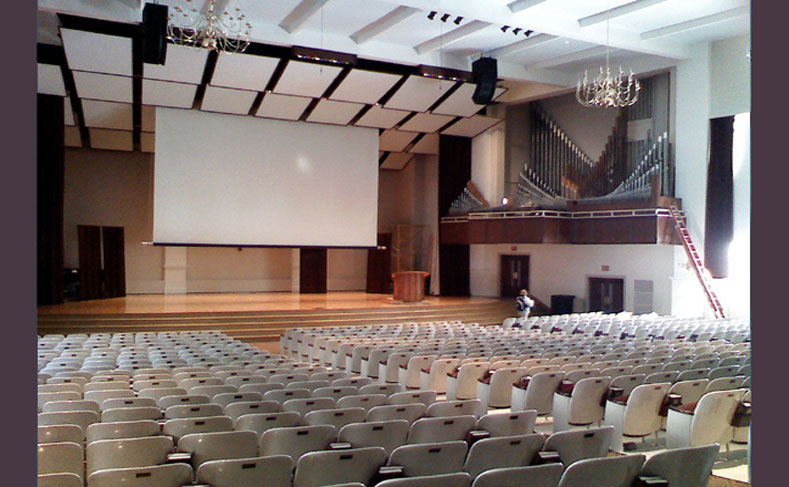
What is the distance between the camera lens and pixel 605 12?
44.2 feet

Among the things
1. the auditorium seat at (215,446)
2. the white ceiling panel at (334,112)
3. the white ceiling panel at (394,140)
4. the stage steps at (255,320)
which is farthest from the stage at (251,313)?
the auditorium seat at (215,446)

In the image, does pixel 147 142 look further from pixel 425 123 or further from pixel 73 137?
pixel 425 123

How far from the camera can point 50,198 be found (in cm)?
1526

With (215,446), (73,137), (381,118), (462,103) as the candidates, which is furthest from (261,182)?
(215,446)

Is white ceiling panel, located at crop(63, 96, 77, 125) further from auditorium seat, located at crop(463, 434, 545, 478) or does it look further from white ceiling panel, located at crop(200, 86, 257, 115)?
auditorium seat, located at crop(463, 434, 545, 478)

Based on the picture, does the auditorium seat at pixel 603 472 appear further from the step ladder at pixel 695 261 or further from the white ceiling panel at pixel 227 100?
the white ceiling panel at pixel 227 100

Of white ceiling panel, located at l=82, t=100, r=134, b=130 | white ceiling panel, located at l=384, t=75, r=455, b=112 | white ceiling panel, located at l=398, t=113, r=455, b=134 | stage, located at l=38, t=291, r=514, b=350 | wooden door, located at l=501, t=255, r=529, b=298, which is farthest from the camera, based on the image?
wooden door, located at l=501, t=255, r=529, b=298

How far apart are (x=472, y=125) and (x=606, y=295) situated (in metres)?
6.08

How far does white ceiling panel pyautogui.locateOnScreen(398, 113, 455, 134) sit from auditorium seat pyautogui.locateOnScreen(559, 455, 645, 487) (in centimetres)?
1559

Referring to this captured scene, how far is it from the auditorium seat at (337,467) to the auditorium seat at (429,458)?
0.10 meters

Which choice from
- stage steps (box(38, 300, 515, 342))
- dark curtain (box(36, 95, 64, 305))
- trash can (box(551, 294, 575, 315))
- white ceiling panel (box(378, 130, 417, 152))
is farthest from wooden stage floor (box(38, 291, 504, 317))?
white ceiling panel (box(378, 130, 417, 152))

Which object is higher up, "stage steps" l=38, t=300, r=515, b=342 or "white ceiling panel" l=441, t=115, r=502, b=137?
"white ceiling panel" l=441, t=115, r=502, b=137

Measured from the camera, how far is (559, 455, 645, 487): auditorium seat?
296 centimetres

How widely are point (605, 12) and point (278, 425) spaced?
11.9 m
